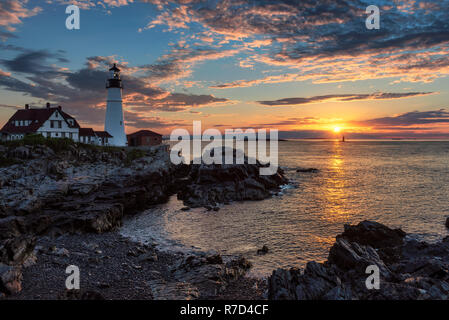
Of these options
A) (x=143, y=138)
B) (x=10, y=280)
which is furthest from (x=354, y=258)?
(x=143, y=138)

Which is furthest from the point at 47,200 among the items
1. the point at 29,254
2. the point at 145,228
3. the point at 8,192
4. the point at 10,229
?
the point at 29,254

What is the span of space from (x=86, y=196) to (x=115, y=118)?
108 ft

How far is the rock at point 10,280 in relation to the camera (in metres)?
11.9

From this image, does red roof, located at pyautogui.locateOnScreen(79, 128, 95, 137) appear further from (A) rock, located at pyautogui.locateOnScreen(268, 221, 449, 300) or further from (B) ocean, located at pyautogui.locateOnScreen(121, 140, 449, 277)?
(A) rock, located at pyautogui.locateOnScreen(268, 221, 449, 300)

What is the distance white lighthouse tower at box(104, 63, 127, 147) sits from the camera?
59.2 m

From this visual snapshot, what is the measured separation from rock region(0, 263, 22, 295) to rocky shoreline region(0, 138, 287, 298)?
0.12 feet

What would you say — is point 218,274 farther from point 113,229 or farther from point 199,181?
point 199,181

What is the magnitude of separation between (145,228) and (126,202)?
8047 mm

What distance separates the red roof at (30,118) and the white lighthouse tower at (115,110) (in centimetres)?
856

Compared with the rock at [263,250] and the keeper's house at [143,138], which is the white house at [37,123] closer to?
the keeper's house at [143,138]

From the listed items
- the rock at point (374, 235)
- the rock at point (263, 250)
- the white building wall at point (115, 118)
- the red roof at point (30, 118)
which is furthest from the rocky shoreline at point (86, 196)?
the red roof at point (30, 118)

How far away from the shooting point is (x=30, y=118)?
52906 mm

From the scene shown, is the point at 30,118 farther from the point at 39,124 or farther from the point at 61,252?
the point at 61,252

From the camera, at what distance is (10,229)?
21062 millimetres
